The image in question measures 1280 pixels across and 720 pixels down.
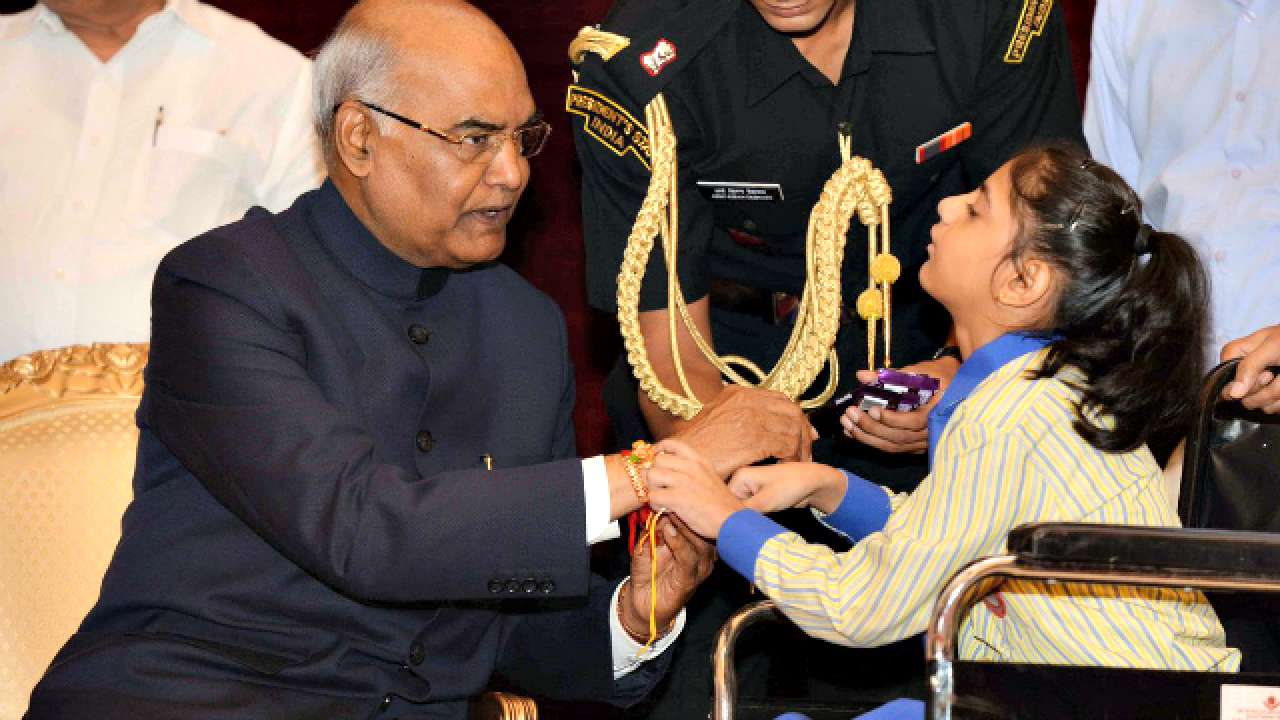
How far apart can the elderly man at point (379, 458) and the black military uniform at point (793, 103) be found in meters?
0.46

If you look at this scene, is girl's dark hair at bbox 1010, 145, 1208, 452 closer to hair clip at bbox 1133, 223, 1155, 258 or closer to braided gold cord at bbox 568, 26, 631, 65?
hair clip at bbox 1133, 223, 1155, 258

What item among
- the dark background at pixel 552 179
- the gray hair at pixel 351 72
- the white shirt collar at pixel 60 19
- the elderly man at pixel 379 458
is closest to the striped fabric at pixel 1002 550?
the elderly man at pixel 379 458

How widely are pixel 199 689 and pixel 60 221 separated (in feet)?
7.05

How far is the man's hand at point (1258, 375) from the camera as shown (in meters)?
2.67

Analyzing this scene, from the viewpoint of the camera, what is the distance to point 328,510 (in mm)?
2389

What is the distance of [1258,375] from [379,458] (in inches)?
58.8

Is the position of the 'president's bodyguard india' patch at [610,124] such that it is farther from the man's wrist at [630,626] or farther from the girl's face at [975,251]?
the man's wrist at [630,626]

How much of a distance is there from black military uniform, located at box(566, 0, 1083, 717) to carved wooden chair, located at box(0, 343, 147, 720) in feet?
3.51

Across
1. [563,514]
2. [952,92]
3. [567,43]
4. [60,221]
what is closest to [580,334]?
[567,43]

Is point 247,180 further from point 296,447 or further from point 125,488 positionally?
point 296,447

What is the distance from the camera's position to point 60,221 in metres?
4.20

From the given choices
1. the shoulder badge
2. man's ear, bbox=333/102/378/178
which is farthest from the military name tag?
man's ear, bbox=333/102/378/178

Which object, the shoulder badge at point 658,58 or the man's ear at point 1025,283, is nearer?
the man's ear at point 1025,283

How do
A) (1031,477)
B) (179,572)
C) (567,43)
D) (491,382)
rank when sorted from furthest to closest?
(567,43), (491,382), (179,572), (1031,477)
